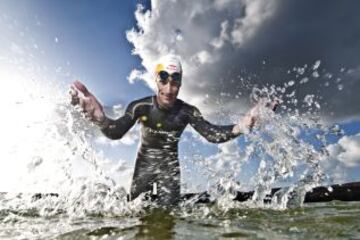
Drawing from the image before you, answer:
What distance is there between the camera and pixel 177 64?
8305 millimetres

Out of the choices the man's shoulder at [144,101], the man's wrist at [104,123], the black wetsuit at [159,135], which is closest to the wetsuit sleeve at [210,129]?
the black wetsuit at [159,135]

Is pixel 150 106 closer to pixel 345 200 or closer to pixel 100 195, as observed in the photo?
pixel 100 195

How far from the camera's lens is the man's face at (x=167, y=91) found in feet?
26.7

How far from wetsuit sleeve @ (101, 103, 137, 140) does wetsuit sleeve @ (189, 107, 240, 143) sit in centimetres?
112

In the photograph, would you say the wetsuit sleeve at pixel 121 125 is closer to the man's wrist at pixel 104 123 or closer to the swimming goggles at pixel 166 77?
the man's wrist at pixel 104 123

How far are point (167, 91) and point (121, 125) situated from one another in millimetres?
1057

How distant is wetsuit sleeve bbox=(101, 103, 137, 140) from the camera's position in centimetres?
777

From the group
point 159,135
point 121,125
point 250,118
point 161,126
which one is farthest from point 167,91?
point 250,118

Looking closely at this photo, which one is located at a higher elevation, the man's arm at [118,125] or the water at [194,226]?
the man's arm at [118,125]

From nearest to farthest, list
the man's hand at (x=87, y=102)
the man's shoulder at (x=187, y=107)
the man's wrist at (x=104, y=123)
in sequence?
the man's hand at (x=87, y=102)
the man's wrist at (x=104, y=123)
the man's shoulder at (x=187, y=107)

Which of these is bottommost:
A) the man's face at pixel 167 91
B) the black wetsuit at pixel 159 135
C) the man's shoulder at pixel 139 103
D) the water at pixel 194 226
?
the water at pixel 194 226

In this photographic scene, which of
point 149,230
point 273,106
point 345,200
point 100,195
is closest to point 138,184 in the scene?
point 100,195

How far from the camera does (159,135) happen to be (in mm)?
7988

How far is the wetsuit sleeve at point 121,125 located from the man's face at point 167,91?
56 cm
